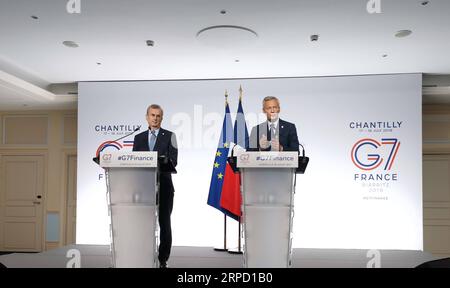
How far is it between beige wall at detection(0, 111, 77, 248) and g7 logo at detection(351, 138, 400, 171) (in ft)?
18.1

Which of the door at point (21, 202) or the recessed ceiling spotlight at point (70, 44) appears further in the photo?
the door at point (21, 202)

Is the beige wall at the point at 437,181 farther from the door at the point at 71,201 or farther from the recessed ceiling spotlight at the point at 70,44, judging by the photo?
the door at the point at 71,201

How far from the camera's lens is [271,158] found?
207cm

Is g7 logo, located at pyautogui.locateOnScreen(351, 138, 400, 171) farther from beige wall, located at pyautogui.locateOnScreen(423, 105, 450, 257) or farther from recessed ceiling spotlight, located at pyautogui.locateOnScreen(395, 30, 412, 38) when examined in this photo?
recessed ceiling spotlight, located at pyautogui.locateOnScreen(395, 30, 412, 38)

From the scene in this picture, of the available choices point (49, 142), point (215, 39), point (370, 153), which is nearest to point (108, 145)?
point (49, 142)

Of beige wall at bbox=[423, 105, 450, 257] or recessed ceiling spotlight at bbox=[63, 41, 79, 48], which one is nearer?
recessed ceiling spotlight at bbox=[63, 41, 79, 48]

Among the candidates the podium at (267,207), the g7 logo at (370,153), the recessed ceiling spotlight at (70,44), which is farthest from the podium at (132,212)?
the g7 logo at (370,153)

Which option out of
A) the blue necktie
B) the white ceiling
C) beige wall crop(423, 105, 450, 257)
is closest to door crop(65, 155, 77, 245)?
the white ceiling

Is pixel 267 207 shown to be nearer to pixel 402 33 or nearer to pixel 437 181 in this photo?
pixel 402 33

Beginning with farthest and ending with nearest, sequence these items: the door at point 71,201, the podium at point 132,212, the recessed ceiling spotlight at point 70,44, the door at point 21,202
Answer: the door at point 21,202
the door at point 71,201
the recessed ceiling spotlight at point 70,44
the podium at point 132,212

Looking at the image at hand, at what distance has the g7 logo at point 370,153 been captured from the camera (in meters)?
5.91

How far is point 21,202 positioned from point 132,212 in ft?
21.6

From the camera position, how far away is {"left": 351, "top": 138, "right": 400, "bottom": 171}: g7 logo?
5914mm

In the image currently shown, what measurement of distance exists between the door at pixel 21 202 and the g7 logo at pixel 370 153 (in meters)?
6.29
